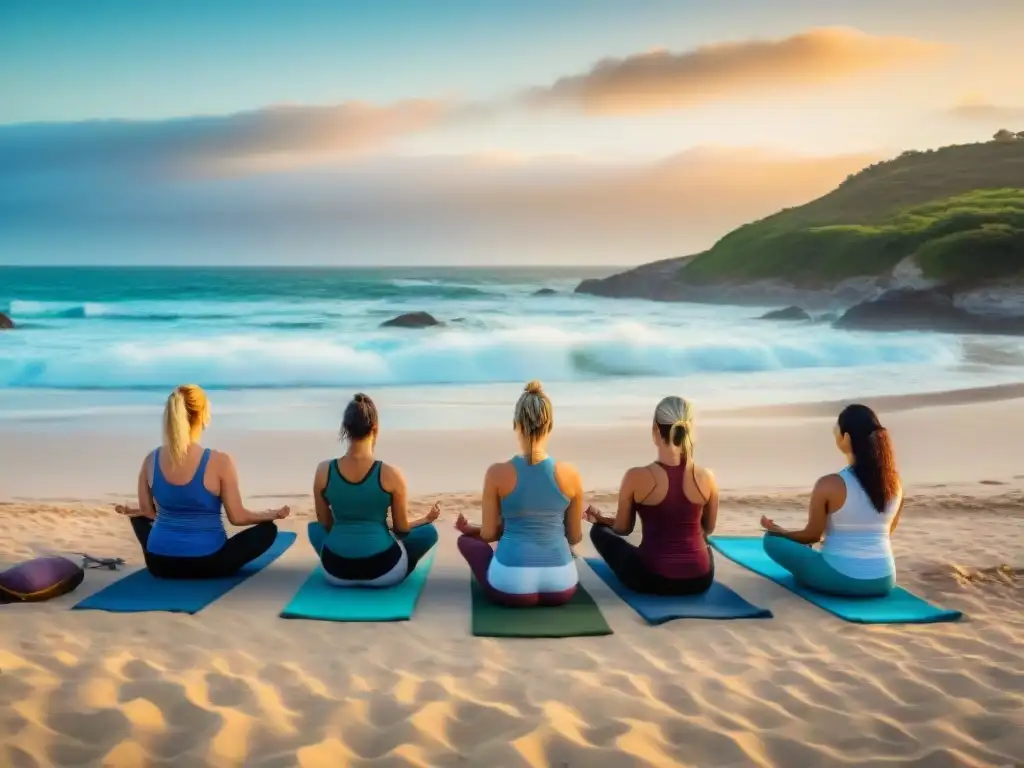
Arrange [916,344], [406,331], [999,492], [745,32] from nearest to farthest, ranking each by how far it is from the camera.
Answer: [999,492] → [745,32] → [916,344] → [406,331]

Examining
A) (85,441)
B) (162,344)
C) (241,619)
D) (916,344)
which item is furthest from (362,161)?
(241,619)

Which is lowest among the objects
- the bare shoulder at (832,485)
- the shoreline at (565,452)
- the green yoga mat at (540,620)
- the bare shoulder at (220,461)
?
the shoreline at (565,452)

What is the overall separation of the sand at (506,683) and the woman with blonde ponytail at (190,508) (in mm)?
212

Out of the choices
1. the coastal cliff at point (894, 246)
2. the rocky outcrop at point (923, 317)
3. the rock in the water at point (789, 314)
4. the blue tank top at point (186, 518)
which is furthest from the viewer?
the rock in the water at point (789, 314)

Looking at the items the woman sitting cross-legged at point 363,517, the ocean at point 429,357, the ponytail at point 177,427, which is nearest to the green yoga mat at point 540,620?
the woman sitting cross-legged at point 363,517

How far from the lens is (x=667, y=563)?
3691 millimetres

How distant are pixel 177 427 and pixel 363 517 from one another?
0.82 metres

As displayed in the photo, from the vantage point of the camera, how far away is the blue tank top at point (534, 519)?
3465mm

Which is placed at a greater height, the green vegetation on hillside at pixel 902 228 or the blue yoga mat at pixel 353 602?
the green vegetation on hillside at pixel 902 228

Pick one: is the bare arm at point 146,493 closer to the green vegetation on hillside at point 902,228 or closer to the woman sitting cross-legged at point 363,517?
the woman sitting cross-legged at point 363,517

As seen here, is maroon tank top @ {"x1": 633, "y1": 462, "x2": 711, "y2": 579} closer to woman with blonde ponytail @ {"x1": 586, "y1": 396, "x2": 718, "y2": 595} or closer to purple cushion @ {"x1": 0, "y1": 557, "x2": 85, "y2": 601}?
woman with blonde ponytail @ {"x1": 586, "y1": 396, "x2": 718, "y2": 595}

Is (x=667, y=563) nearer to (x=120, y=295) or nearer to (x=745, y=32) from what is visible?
(x=745, y=32)

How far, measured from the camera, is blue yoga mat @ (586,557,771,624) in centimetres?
354

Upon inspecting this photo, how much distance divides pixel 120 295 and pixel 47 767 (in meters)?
34.2
